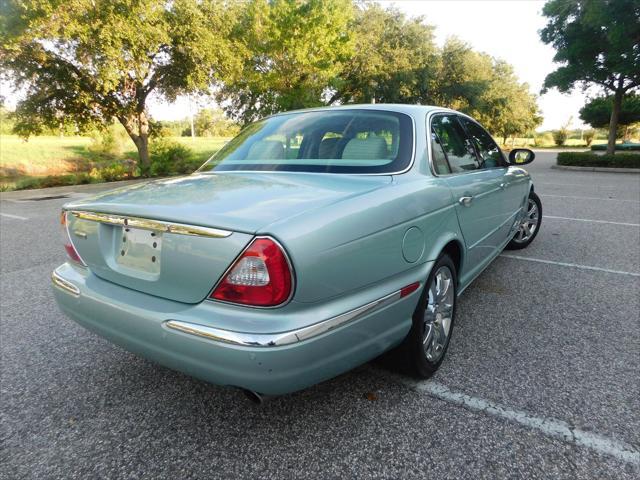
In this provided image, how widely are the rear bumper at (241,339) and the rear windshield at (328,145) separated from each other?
0.85 meters

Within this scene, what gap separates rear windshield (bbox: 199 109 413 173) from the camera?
2.38 metres

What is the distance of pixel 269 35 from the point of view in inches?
693

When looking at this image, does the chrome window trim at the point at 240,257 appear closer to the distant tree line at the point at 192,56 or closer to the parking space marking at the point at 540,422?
the parking space marking at the point at 540,422

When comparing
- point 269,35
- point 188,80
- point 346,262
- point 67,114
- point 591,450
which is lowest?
point 591,450

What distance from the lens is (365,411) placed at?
212 centimetres

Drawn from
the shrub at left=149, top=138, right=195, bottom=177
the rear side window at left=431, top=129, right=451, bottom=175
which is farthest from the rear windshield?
the shrub at left=149, top=138, right=195, bottom=177

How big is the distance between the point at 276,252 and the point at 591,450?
5.46 feet

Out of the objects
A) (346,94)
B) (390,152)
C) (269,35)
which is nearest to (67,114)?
(269,35)

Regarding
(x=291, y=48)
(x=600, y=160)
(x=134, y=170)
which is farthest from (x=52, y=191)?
(x=600, y=160)

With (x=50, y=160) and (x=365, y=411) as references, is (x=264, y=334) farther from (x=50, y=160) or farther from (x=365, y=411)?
(x=50, y=160)

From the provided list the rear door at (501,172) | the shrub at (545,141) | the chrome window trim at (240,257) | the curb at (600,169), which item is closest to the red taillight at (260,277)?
the chrome window trim at (240,257)

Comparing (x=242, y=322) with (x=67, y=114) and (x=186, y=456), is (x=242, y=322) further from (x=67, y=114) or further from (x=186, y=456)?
(x=67, y=114)

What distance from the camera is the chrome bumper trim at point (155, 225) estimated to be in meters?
1.59

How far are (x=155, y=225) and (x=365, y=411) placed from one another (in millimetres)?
1373
